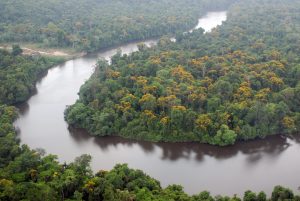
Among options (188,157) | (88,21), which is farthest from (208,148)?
(88,21)

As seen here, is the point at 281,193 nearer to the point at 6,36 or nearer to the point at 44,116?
the point at 44,116

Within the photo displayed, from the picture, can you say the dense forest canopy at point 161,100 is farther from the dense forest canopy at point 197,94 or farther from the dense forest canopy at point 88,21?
the dense forest canopy at point 88,21

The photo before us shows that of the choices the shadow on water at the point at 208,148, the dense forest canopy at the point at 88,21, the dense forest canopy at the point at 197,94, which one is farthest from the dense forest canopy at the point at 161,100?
the shadow on water at the point at 208,148

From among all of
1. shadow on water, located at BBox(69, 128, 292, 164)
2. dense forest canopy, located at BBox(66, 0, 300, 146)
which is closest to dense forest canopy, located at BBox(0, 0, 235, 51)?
dense forest canopy, located at BBox(66, 0, 300, 146)

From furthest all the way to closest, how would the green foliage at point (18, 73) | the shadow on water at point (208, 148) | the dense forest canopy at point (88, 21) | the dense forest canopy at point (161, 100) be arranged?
the dense forest canopy at point (88, 21) → the green foliage at point (18, 73) → the shadow on water at point (208, 148) → the dense forest canopy at point (161, 100)

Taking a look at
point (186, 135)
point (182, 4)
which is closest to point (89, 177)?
point (186, 135)

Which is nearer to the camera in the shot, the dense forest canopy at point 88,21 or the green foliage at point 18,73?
the green foliage at point 18,73

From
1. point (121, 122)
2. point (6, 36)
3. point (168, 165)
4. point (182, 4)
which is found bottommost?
point (168, 165)

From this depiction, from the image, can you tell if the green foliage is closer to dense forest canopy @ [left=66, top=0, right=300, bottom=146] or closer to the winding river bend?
the winding river bend
